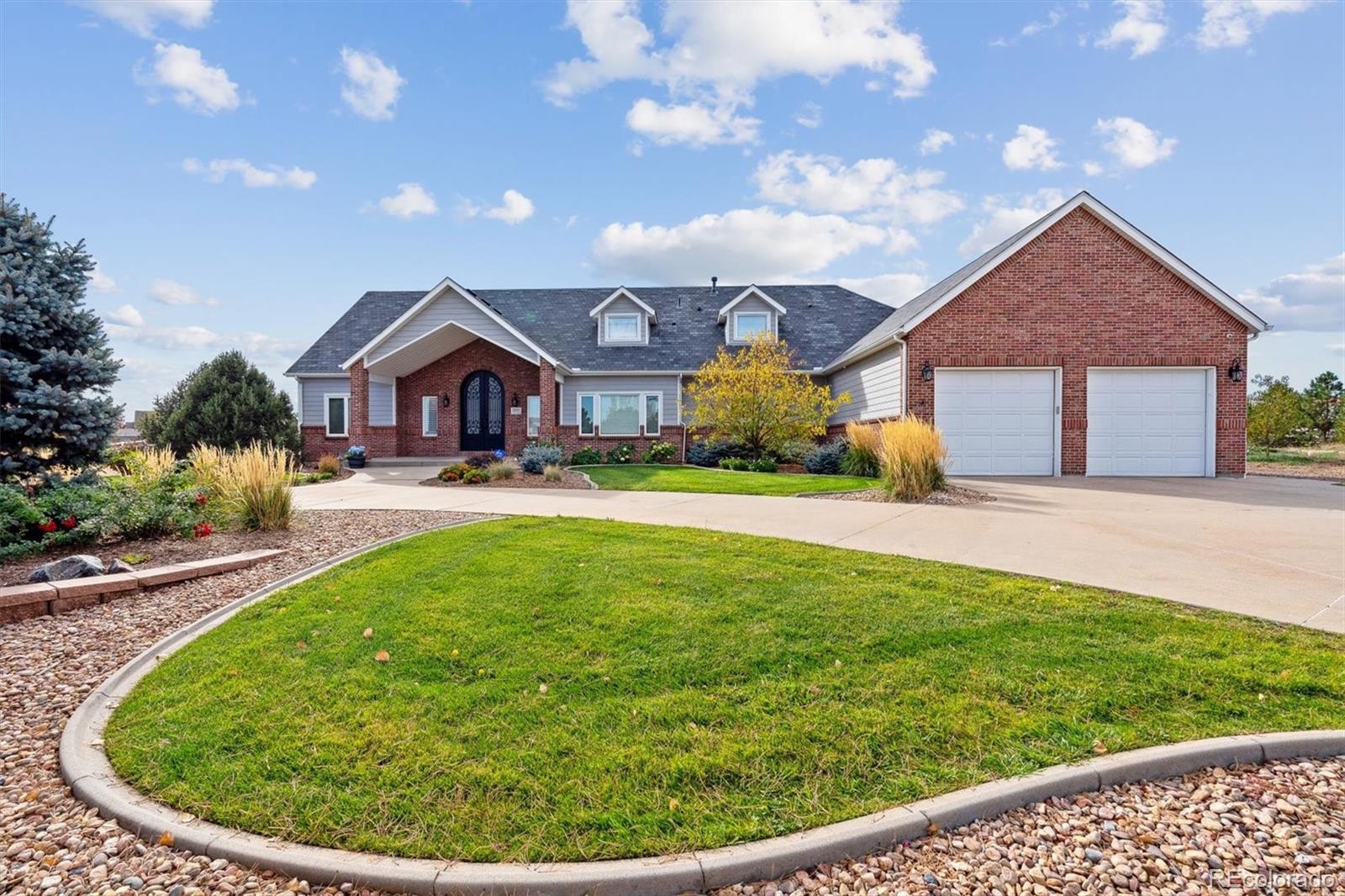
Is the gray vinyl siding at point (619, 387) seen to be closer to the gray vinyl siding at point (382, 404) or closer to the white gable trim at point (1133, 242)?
the gray vinyl siding at point (382, 404)

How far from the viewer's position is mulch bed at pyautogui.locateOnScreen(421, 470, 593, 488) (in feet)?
44.6

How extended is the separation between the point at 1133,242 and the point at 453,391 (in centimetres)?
1952

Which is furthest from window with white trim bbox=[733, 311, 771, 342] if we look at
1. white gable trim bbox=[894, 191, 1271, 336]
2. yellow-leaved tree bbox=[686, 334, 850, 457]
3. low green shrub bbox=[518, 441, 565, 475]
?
low green shrub bbox=[518, 441, 565, 475]

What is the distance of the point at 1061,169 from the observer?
50.7ft

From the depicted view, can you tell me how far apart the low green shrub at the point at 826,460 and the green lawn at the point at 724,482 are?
1.29ft

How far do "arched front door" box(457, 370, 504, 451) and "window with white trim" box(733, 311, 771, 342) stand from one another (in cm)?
823

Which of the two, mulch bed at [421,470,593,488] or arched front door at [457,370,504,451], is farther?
arched front door at [457,370,504,451]

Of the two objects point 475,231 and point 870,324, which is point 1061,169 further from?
point 475,231

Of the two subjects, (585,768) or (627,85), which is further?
(627,85)

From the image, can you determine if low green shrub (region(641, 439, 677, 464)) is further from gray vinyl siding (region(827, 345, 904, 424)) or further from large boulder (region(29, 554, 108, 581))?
large boulder (region(29, 554, 108, 581))

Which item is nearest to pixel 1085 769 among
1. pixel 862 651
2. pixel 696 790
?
pixel 862 651

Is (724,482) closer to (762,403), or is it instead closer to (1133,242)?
(762,403)

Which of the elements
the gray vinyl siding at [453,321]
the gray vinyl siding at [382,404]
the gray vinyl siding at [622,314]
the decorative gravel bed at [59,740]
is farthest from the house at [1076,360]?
the gray vinyl siding at [382,404]

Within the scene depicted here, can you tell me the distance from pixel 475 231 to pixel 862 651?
707 inches
